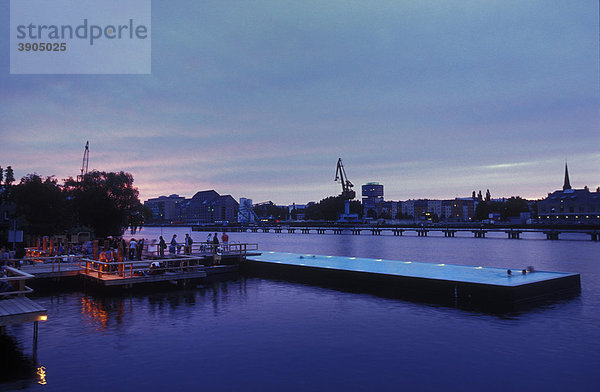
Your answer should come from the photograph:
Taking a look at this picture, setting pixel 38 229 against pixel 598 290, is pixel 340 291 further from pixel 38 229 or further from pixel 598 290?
pixel 38 229

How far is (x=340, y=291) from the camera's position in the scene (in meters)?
26.2

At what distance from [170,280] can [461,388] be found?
2058 centimetres

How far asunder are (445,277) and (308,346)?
41.1 ft

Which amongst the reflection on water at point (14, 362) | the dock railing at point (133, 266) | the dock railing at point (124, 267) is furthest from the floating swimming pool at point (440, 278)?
the reflection on water at point (14, 362)

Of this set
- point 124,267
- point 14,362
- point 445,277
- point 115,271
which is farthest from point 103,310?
point 445,277

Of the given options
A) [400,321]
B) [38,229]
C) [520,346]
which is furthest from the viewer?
[38,229]

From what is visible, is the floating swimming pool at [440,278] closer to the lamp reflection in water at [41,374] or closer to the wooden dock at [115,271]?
the wooden dock at [115,271]

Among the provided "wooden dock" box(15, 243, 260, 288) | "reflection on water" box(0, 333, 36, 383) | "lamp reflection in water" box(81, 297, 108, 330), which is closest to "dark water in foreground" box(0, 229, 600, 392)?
"lamp reflection in water" box(81, 297, 108, 330)

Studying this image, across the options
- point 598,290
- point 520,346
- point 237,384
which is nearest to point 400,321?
point 520,346

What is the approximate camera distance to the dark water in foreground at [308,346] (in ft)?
38.7

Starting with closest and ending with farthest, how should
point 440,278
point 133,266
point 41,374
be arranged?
point 41,374 → point 440,278 → point 133,266

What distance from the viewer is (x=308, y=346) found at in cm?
1515

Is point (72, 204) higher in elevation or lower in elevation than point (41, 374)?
higher

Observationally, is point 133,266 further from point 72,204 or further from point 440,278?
point 72,204
